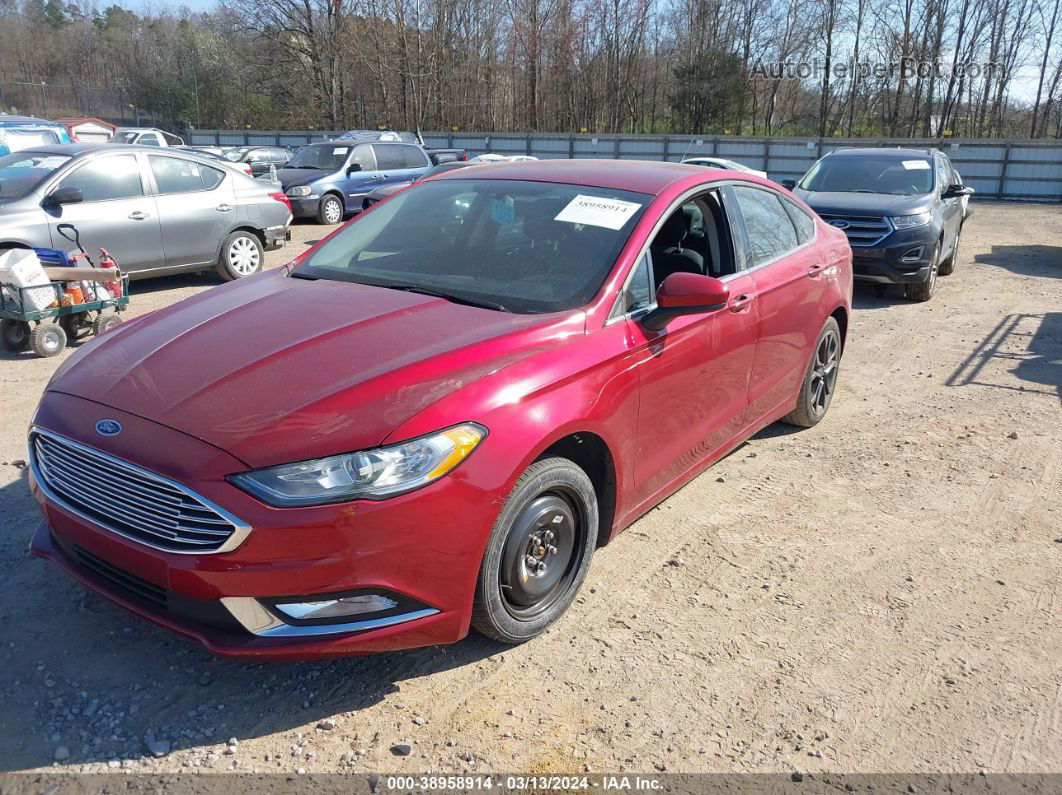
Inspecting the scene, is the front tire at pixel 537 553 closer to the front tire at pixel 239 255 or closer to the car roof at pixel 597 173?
the car roof at pixel 597 173

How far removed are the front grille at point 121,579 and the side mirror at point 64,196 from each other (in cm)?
637

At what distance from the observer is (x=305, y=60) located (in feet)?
152

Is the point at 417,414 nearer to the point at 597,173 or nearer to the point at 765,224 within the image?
the point at 597,173

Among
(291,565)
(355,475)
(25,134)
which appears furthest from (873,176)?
(25,134)

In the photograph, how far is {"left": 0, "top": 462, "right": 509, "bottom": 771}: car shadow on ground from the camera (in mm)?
2635

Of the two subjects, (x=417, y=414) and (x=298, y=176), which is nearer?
(x=417, y=414)

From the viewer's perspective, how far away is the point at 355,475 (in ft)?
8.21

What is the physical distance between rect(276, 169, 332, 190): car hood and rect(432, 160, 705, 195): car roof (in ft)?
42.0

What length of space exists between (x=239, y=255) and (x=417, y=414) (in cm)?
817

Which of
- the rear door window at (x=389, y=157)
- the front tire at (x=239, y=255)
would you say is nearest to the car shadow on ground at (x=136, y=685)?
the front tire at (x=239, y=255)

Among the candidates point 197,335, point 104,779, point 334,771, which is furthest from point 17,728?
point 197,335

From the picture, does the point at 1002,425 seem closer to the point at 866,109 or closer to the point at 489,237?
the point at 489,237

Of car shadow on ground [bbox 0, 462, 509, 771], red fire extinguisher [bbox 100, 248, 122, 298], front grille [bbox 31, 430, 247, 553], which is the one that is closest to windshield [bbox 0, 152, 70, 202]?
red fire extinguisher [bbox 100, 248, 122, 298]

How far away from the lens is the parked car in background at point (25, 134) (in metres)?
15.1
